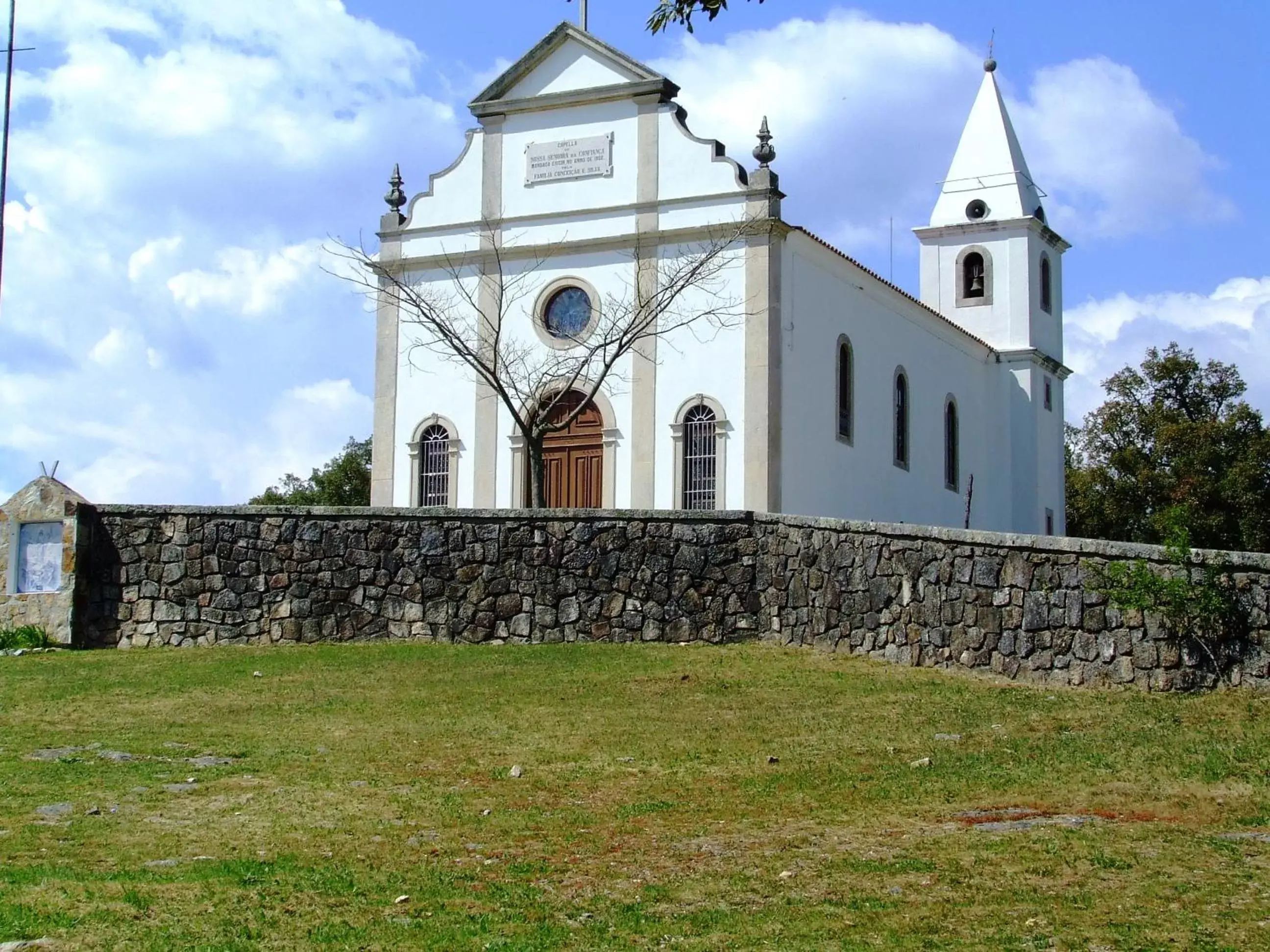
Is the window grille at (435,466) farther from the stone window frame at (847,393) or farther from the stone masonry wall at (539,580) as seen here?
the stone masonry wall at (539,580)

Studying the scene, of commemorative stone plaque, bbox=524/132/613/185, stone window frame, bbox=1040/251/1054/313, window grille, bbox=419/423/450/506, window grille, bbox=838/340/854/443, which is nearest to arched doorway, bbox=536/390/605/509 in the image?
window grille, bbox=419/423/450/506

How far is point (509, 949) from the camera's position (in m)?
6.98

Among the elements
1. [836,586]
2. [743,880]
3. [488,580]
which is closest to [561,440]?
[488,580]

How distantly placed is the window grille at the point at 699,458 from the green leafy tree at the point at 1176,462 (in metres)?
19.2

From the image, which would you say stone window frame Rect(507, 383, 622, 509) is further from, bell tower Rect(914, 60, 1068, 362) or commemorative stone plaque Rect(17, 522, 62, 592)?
bell tower Rect(914, 60, 1068, 362)

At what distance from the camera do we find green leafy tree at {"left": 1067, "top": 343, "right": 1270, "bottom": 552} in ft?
133

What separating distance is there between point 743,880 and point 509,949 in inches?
60.6

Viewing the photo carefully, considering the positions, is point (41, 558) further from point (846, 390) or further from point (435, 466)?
point (846, 390)

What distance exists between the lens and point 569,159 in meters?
25.7

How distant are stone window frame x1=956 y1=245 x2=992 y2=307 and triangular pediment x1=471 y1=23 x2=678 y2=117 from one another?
12.4 metres

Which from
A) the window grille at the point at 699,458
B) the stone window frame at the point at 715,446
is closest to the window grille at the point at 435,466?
the stone window frame at the point at 715,446

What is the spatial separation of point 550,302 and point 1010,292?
13.3 meters

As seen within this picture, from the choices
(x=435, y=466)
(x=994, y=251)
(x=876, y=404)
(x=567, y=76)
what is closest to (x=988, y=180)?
(x=994, y=251)

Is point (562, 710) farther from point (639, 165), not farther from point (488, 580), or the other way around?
point (639, 165)
